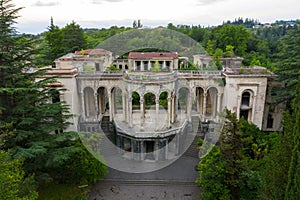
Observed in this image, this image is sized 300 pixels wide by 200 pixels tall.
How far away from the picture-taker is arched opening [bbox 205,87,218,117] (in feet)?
99.8

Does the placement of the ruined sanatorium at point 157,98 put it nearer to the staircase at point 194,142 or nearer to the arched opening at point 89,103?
the arched opening at point 89,103

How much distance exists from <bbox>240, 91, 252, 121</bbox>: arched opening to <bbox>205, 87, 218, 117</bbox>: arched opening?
3.39m

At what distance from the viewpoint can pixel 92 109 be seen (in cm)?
3123

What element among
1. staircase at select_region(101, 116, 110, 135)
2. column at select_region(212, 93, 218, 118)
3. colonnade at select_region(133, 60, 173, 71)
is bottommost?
staircase at select_region(101, 116, 110, 135)

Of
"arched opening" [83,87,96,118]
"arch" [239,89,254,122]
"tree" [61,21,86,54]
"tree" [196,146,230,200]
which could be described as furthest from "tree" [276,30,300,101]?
"tree" [61,21,86,54]

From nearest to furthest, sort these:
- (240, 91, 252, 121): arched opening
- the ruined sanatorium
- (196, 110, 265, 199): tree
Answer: (196, 110, 265, 199): tree, the ruined sanatorium, (240, 91, 252, 121): arched opening

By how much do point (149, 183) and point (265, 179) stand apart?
11436 mm

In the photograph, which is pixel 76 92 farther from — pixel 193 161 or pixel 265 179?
pixel 265 179

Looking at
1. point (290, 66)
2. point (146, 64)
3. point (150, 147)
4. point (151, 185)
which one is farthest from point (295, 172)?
point (146, 64)

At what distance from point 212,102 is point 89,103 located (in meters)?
16.4

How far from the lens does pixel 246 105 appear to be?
28000 millimetres

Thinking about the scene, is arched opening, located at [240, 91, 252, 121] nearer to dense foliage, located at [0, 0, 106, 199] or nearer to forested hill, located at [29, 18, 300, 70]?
forested hill, located at [29, 18, 300, 70]

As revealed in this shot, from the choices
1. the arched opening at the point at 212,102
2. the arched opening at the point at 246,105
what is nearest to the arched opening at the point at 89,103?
the arched opening at the point at 212,102

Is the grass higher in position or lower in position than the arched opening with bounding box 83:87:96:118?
lower
